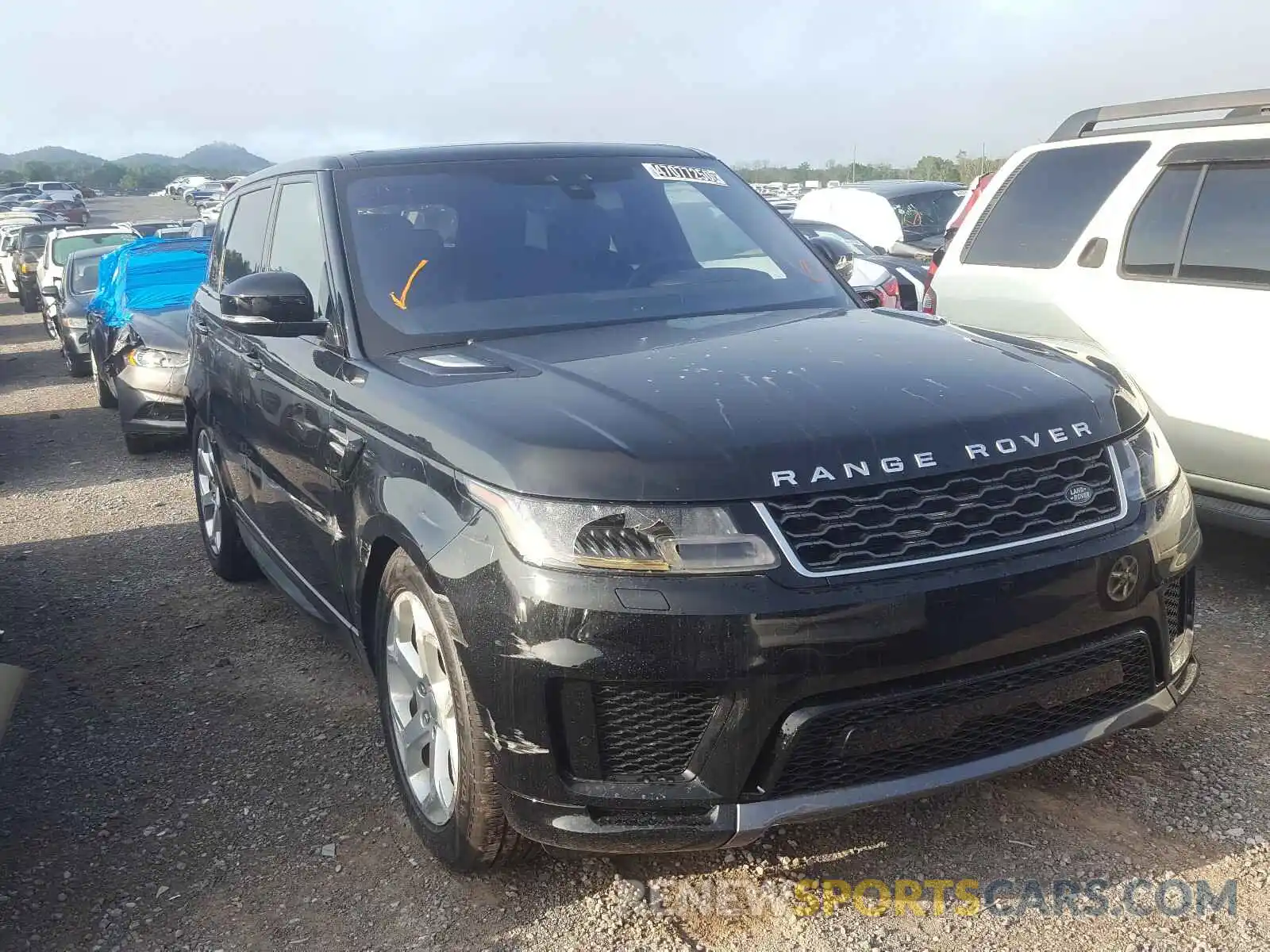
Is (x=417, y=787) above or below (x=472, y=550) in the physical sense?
below

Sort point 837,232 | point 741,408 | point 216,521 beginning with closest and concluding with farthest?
point 741,408
point 216,521
point 837,232

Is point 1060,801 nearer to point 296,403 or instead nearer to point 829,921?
point 829,921

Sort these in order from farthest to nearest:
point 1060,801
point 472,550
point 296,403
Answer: point 296,403 < point 1060,801 < point 472,550

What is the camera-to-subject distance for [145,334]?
938 cm

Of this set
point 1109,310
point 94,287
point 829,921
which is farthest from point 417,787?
point 94,287

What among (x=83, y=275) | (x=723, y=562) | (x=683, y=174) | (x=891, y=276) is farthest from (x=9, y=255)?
(x=723, y=562)

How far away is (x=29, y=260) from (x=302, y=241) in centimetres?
2279

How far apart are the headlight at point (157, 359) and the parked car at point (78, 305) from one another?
4.49m

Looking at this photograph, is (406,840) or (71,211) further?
(71,211)

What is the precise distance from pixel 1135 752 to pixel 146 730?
3159 millimetres

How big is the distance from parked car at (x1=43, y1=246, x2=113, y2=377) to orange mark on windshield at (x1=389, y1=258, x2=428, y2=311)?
10.9 metres

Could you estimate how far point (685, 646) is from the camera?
2400 millimetres

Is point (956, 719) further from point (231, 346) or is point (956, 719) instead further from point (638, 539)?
point (231, 346)

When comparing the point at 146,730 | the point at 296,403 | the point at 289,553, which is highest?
the point at 296,403
